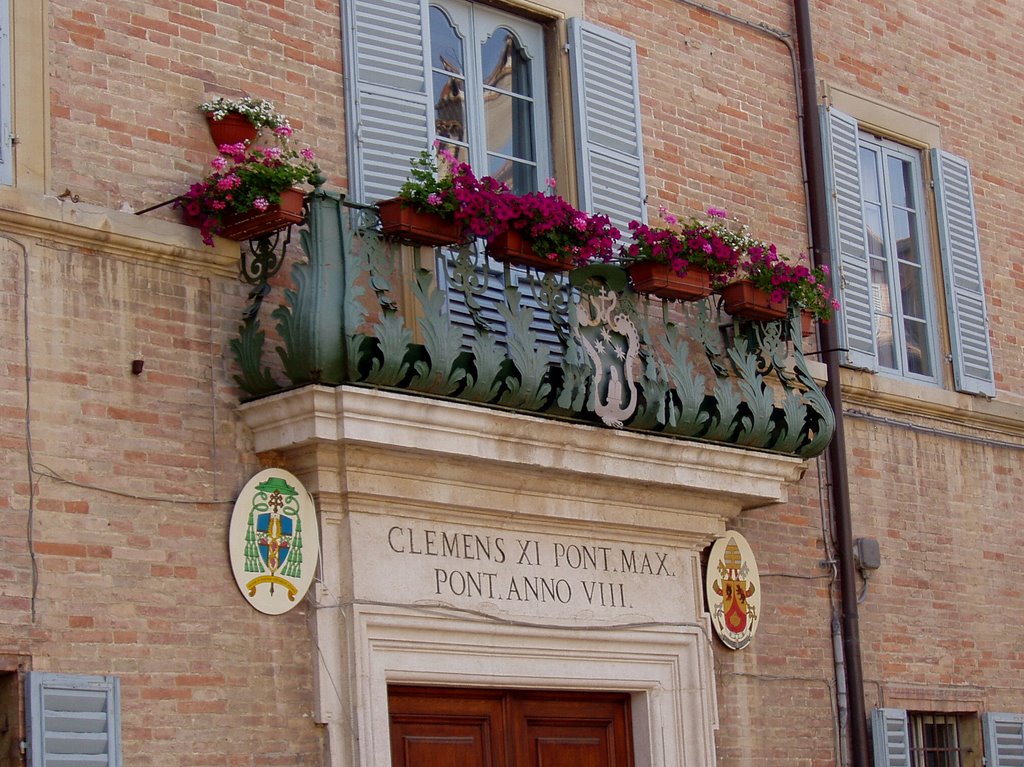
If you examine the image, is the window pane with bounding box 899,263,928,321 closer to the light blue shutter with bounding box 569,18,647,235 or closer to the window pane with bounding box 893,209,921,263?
the window pane with bounding box 893,209,921,263

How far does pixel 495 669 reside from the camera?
32.9ft

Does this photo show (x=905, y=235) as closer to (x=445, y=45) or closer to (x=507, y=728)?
(x=445, y=45)

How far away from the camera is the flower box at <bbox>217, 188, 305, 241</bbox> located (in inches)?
354

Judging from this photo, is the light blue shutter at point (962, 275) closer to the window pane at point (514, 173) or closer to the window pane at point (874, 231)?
the window pane at point (874, 231)

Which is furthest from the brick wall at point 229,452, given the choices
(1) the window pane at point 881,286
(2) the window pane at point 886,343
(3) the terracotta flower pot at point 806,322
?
(3) the terracotta flower pot at point 806,322

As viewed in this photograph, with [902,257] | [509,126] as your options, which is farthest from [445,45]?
[902,257]

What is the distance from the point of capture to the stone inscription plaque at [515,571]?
9570 millimetres

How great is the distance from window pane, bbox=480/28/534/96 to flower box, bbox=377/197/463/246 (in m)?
1.88

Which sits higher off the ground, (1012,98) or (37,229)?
(1012,98)

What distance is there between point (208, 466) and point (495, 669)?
75.0 inches

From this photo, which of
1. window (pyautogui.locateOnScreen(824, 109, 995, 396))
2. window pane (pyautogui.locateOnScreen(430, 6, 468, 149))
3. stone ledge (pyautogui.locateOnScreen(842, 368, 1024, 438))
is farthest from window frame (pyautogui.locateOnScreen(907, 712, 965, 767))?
window pane (pyautogui.locateOnScreen(430, 6, 468, 149))

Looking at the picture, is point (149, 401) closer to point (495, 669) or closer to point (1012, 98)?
point (495, 669)

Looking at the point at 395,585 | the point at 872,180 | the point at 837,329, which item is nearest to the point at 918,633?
the point at 837,329

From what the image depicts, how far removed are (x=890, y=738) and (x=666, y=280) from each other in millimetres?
3410
